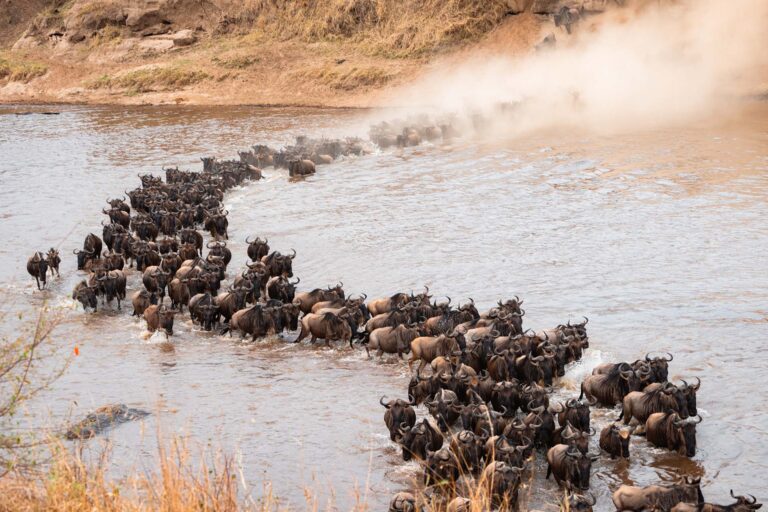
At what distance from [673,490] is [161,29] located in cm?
4311

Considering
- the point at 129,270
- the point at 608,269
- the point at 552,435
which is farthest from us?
the point at 129,270

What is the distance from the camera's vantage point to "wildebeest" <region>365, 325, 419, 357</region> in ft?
43.0

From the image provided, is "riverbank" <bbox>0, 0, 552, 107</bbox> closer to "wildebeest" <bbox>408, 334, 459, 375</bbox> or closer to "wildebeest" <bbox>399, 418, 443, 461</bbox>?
"wildebeest" <bbox>408, 334, 459, 375</bbox>

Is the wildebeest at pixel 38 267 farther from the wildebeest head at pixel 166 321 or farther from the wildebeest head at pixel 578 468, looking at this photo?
the wildebeest head at pixel 578 468

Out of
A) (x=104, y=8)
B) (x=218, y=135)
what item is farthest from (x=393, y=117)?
(x=104, y=8)

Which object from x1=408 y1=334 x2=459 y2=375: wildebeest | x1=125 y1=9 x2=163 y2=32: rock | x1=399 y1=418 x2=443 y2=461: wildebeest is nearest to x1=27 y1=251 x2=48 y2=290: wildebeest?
x1=408 y1=334 x2=459 y2=375: wildebeest

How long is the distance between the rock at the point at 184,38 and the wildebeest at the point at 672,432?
39.4 meters

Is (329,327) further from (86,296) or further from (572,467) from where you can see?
(572,467)

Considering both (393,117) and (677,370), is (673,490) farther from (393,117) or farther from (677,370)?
(393,117)

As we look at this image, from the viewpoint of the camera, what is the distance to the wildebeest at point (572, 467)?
941 centimetres

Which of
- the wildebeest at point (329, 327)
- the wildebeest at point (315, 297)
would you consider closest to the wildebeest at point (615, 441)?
the wildebeest at point (329, 327)

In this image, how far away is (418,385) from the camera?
38.0 ft

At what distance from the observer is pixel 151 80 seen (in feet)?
141

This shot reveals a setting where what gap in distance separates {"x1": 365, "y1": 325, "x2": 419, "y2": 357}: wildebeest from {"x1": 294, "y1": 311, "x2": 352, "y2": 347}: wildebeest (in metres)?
0.56
